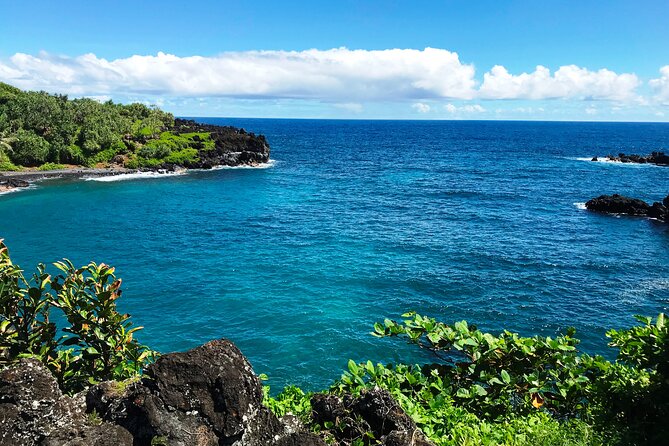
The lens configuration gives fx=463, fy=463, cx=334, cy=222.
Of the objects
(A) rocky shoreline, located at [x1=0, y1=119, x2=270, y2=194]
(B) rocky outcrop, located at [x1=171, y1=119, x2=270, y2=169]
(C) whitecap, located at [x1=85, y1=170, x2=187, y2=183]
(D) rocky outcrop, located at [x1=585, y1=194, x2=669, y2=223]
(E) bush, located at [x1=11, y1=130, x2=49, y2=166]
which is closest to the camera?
(D) rocky outcrop, located at [x1=585, y1=194, x2=669, y2=223]

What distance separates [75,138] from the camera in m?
104

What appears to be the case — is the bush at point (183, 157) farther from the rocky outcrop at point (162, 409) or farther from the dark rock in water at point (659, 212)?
the rocky outcrop at point (162, 409)

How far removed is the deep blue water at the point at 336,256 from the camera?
106 feet

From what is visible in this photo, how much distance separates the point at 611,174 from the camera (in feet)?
360

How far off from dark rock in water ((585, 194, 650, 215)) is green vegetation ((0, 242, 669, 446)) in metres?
68.8

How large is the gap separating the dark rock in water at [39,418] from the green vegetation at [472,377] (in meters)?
1.58

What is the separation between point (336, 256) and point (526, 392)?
36893mm

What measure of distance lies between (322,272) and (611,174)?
95.9 metres

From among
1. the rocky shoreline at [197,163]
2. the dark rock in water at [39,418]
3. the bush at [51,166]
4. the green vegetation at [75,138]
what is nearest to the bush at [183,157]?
the green vegetation at [75,138]

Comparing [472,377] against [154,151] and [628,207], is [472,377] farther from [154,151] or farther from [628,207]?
[154,151]

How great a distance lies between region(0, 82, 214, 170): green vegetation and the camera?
95438 millimetres

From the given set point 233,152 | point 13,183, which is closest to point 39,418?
point 13,183

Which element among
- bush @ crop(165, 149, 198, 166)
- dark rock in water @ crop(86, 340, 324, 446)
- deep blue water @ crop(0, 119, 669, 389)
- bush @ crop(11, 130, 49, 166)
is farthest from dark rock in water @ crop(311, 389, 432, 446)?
bush @ crop(165, 149, 198, 166)

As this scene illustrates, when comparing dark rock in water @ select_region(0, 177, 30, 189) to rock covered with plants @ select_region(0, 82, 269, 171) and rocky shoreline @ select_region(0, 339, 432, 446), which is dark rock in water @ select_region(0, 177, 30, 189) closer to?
rock covered with plants @ select_region(0, 82, 269, 171)
